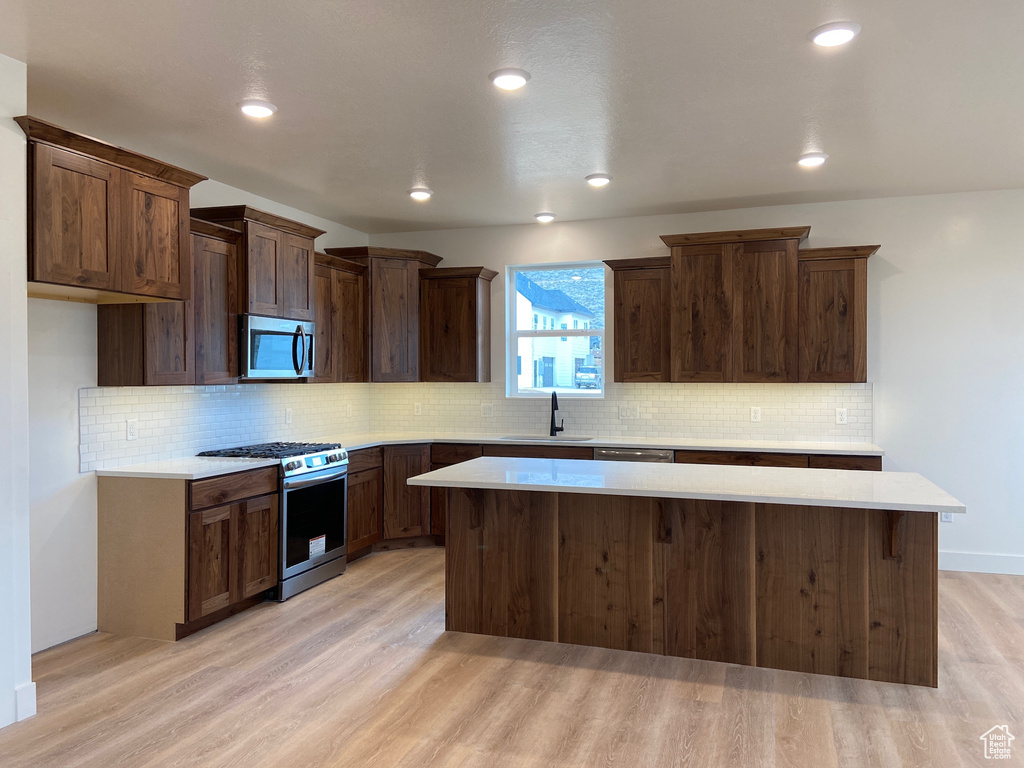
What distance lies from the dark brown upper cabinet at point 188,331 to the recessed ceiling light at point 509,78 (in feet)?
6.08

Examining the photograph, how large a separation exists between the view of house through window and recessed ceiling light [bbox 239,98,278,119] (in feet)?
10.3

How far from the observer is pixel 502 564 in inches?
150

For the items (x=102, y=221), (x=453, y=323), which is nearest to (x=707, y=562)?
(x=102, y=221)

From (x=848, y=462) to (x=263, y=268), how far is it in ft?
13.5

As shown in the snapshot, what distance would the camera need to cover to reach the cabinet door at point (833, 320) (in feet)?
16.8

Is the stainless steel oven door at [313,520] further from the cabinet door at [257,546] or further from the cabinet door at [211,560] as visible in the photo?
the cabinet door at [211,560]

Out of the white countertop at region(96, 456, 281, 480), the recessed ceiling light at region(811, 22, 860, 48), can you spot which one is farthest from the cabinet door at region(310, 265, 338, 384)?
the recessed ceiling light at region(811, 22, 860, 48)

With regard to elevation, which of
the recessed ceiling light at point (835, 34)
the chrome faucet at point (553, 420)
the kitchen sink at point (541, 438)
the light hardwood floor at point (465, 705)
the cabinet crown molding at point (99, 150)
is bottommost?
the light hardwood floor at point (465, 705)

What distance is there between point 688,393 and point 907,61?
10.5 feet

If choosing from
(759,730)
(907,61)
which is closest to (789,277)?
(907,61)

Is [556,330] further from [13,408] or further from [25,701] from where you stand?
[25,701]

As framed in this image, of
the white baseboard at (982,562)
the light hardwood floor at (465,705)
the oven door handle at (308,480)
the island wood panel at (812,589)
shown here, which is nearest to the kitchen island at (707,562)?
the island wood panel at (812,589)

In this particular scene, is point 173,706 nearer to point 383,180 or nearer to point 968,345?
point 383,180

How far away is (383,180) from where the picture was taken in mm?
4797
